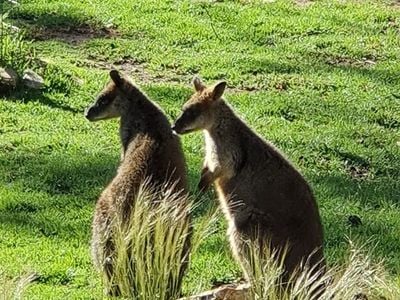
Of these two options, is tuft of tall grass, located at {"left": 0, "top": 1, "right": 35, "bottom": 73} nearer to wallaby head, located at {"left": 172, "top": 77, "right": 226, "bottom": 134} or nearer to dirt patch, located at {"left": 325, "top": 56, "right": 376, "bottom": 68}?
dirt patch, located at {"left": 325, "top": 56, "right": 376, "bottom": 68}

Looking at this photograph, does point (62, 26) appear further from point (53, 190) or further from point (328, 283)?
point (328, 283)

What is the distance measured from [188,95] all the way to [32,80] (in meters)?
1.51

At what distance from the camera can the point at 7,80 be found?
10.5 meters

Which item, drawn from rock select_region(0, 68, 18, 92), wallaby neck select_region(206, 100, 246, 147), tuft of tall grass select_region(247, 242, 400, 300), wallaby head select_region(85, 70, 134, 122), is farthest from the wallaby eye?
rock select_region(0, 68, 18, 92)

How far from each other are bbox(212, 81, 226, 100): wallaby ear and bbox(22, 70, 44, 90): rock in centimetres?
392

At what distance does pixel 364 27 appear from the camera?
13586 millimetres

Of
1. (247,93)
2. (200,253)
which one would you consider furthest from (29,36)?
(200,253)

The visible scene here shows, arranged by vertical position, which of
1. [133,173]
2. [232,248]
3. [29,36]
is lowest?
[29,36]

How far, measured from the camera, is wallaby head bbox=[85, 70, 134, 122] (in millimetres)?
7277

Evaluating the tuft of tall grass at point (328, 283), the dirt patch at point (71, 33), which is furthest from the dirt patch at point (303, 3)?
the tuft of tall grass at point (328, 283)

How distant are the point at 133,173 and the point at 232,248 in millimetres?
747

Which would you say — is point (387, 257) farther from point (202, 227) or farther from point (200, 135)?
point (200, 135)

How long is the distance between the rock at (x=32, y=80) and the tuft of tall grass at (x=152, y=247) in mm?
4703

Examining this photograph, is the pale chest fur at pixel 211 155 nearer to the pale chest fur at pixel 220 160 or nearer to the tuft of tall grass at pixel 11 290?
the pale chest fur at pixel 220 160
